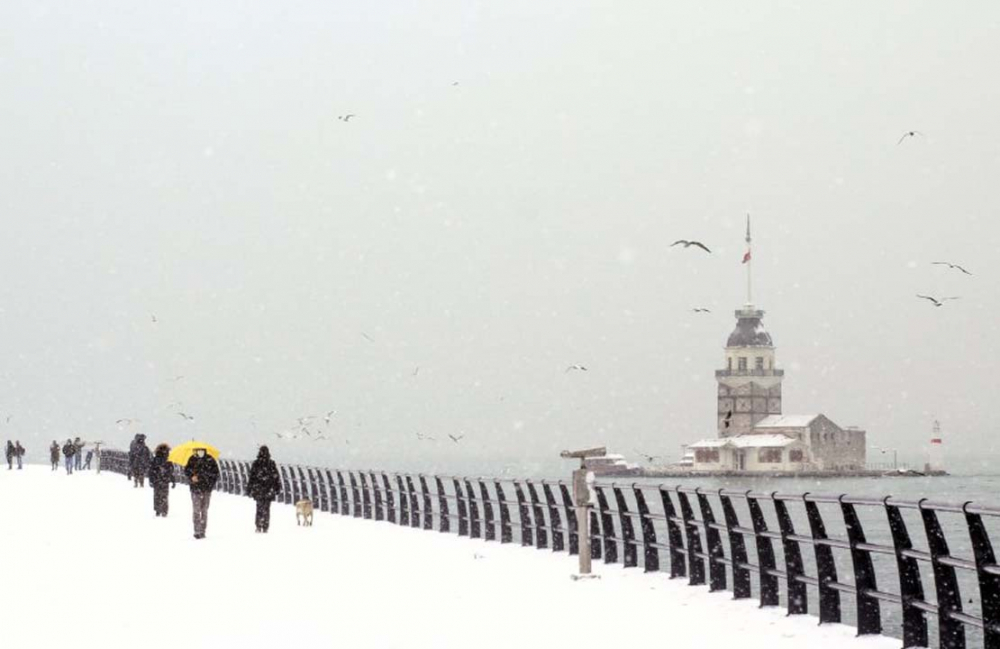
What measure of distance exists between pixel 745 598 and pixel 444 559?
7671 mm

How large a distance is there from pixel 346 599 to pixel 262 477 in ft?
43.7

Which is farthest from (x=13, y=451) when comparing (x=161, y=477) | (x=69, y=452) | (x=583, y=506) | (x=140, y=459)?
(x=583, y=506)

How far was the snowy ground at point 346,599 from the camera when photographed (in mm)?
14164

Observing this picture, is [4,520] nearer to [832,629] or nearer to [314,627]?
[314,627]

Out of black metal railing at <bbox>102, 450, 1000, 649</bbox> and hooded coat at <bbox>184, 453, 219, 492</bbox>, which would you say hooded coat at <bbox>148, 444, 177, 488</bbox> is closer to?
black metal railing at <bbox>102, 450, 1000, 649</bbox>

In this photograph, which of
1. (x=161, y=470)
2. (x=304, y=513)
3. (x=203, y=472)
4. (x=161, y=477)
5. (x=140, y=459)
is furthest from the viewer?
(x=140, y=459)

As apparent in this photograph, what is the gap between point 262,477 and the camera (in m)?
30.9

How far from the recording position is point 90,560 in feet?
79.4

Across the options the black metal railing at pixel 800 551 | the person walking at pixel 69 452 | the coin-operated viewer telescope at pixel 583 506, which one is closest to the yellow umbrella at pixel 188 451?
the black metal railing at pixel 800 551

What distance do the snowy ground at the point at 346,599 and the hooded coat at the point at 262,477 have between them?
84 cm

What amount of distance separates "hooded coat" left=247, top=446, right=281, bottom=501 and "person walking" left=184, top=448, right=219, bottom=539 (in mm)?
755

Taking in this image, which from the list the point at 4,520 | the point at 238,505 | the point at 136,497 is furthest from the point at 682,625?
the point at 136,497

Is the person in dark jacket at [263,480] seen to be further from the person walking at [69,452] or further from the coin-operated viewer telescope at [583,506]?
the person walking at [69,452]

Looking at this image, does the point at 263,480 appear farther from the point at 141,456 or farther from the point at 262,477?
the point at 141,456
